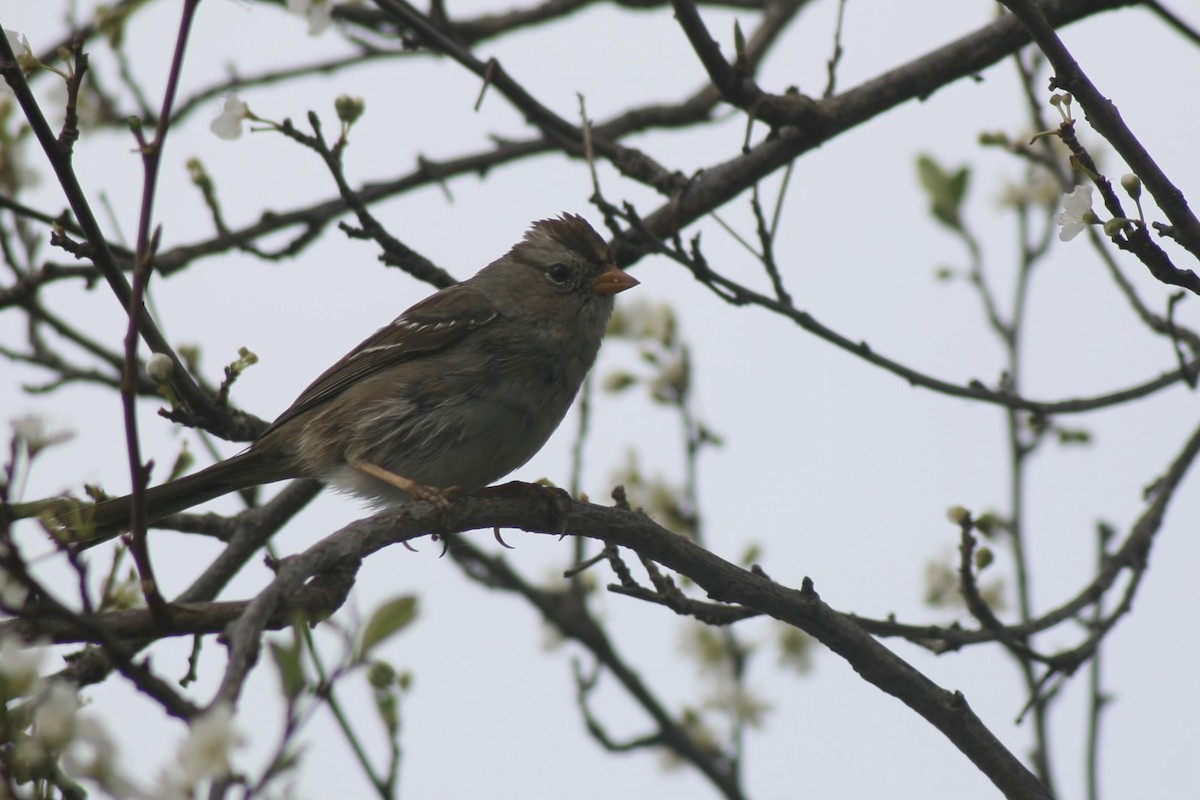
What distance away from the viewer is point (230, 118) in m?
4.64

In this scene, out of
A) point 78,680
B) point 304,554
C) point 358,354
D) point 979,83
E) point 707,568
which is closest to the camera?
point 304,554

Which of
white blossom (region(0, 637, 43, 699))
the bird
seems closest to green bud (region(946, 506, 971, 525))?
the bird

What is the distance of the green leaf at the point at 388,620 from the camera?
2227 mm

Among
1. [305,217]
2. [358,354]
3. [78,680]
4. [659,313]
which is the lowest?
[78,680]

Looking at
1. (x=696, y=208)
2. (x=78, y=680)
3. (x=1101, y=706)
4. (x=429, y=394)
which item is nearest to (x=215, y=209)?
(x=429, y=394)

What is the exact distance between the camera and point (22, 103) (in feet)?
9.27

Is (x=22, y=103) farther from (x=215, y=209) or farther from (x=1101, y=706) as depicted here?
(x=1101, y=706)

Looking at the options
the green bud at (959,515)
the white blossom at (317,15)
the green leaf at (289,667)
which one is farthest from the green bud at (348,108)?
the green leaf at (289,667)

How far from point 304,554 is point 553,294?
128 inches

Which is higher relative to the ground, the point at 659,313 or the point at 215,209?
the point at 659,313

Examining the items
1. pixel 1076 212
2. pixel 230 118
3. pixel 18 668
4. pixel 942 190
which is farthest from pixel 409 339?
pixel 18 668

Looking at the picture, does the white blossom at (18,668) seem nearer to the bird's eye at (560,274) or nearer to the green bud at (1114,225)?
the green bud at (1114,225)

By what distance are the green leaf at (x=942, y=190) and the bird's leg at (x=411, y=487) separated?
2824mm

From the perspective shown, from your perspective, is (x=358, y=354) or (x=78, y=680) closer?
(x=78, y=680)
